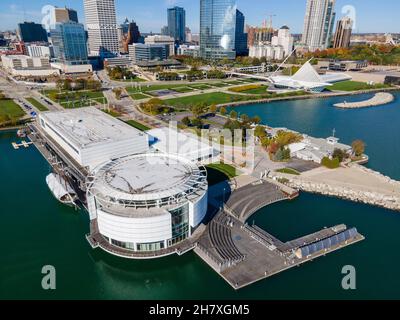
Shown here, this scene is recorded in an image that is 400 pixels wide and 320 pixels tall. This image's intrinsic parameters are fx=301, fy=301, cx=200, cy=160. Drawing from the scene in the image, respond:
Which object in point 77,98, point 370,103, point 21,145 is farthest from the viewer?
point 77,98

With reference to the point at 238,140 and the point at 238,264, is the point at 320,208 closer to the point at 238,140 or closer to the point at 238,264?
the point at 238,264

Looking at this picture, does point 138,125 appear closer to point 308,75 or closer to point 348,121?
point 348,121

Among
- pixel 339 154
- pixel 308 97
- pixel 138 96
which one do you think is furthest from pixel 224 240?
pixel 308 97

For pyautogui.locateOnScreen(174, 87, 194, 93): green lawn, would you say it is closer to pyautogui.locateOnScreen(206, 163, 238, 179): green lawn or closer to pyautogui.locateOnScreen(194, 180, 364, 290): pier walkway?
pyautogui.locateOnScreen(206, 163, 238, 179): green lawn

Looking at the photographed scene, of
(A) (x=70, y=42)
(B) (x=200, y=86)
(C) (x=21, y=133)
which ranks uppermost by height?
(A) (x=70, y=42)

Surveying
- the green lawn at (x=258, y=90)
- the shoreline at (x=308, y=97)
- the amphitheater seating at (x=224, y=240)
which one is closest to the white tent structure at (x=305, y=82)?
the shoreline at (x=308, y=97)

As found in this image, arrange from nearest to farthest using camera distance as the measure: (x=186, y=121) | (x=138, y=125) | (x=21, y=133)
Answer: (x=21, y=133) → (x=186, y=121) → (x=138, y=125)
